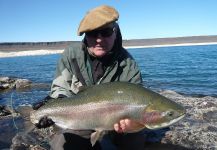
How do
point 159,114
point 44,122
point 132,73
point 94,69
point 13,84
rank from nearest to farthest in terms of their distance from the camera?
1. point 159,114
2. point 44,122
3. point 132,73
4. point 94,69
5. point 13,84

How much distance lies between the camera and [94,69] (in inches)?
257

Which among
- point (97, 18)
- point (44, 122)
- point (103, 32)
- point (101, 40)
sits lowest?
point (44, 122)

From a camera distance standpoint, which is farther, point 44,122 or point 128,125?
point 44,122

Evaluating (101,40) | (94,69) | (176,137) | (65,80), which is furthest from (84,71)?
(176,137)

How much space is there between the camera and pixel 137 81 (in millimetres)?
6359

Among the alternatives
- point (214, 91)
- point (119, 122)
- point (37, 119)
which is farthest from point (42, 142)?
point (214, 91)

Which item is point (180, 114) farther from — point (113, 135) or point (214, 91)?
point (214, 91)

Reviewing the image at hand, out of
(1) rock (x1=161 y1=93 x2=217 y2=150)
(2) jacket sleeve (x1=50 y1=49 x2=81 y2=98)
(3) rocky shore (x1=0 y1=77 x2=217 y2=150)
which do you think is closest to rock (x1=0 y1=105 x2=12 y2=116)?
(3) rocky shore (x1=0 y1=77 x2=217 y2=150)

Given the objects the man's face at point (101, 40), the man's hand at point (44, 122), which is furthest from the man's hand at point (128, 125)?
the man's face at point (101, 40)

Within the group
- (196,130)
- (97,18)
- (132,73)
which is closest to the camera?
(97,18)

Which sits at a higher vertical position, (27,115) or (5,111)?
(27,115)

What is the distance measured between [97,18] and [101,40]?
0.36 m

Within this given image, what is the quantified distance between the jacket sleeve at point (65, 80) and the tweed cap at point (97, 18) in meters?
0.70

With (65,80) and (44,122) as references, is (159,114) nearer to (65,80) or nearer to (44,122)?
(44,122)
